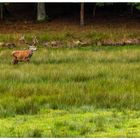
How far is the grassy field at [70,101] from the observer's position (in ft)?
33.6

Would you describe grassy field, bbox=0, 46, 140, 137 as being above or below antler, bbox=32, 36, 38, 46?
above

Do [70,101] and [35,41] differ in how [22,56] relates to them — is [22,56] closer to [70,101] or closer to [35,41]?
[35,41]

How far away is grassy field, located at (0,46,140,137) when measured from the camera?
33.6 ft

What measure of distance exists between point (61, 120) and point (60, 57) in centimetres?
1255

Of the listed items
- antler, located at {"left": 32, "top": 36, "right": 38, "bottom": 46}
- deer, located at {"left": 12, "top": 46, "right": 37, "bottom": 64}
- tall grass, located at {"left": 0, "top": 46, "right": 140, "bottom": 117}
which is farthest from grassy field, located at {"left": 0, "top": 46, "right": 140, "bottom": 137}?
antler, located at {"left": 32, "top": 36, "right": 38, "bottom": 46}

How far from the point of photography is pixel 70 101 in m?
12.8

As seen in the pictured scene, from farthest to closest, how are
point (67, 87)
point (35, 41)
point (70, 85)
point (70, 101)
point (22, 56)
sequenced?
1. point (35, 41)
2. point (22, 56)
3. point (70, 85)
4. point (67, 87)
5. point (70, 101)

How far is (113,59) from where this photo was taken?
23.2m

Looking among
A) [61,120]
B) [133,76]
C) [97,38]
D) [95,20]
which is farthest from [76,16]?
[61,120]

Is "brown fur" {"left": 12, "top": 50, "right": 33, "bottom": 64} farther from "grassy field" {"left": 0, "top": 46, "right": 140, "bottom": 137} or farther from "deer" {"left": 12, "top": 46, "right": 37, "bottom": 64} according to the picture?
"grassy field" {"left": 0, "top": 46, "right": 140, "bottom": 137}

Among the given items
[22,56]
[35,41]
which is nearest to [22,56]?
[22,56]

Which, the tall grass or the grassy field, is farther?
the tall grass

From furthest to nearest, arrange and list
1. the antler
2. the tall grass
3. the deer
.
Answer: the antler → the deer → the tall grass

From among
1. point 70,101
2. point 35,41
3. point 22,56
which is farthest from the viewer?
point 35,41
